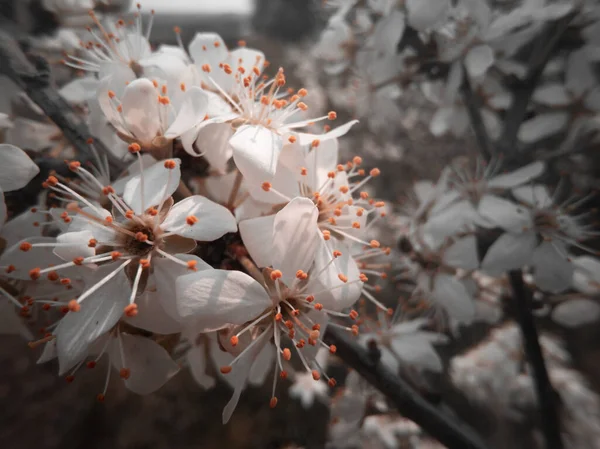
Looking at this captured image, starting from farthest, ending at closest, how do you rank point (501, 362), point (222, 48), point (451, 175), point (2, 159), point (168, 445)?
point (168, 445) < point (501, 362) < point (451, 175) < point (222, 48) < point (2, 159)

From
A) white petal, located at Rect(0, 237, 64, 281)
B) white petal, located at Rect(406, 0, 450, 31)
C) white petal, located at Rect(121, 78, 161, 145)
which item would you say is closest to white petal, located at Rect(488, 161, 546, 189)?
white petal, located at Rect(406, 0, 450, 31)

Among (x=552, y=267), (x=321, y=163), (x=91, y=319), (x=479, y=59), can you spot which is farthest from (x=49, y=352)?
(x=479, y=59)

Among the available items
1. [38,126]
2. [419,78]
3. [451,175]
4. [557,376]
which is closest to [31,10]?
[38,126]

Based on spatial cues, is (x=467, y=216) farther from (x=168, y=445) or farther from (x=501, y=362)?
(x=168, y=445)

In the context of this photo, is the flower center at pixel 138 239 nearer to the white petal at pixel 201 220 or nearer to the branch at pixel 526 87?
the white petal at pixel 201 220

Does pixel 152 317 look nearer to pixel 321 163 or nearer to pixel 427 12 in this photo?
pixel 321 163
